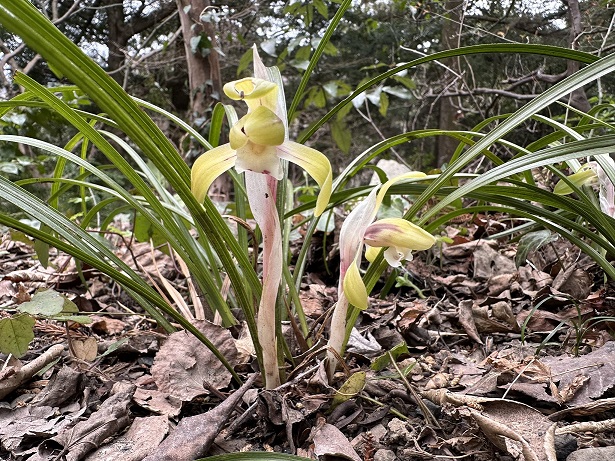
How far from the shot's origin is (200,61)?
299 centimetres

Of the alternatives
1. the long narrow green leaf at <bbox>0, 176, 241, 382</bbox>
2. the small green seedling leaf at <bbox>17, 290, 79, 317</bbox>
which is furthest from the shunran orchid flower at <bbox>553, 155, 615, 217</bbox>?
the small green seedling leaf at <bbox>17, 290, 79, 317</bbox>

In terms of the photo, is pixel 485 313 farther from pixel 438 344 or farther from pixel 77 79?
pixel 77 79

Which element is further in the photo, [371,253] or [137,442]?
[371,253]

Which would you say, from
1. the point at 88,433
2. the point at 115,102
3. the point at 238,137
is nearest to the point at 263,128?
the point at 238,137

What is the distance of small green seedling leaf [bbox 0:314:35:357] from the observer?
0.86 m

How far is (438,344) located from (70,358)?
2.73 feet

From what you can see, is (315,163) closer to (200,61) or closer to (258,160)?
(258,160)

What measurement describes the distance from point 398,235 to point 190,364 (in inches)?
18.3

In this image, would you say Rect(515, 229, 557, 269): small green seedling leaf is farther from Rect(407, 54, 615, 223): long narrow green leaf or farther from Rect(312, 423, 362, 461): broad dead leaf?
Rect(312, 423, 362, 461): broad dead leaf

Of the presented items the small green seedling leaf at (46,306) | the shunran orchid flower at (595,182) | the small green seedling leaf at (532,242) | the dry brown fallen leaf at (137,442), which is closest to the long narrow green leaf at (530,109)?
the shunran orchid flower at (595,182)

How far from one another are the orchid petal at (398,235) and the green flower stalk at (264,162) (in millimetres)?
133

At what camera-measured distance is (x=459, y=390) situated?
2.80 feet

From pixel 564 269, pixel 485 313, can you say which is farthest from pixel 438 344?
pixel 564 269

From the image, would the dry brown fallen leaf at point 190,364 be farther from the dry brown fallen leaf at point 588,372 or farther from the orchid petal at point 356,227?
the dry brown fallen leaf at point 588,372
